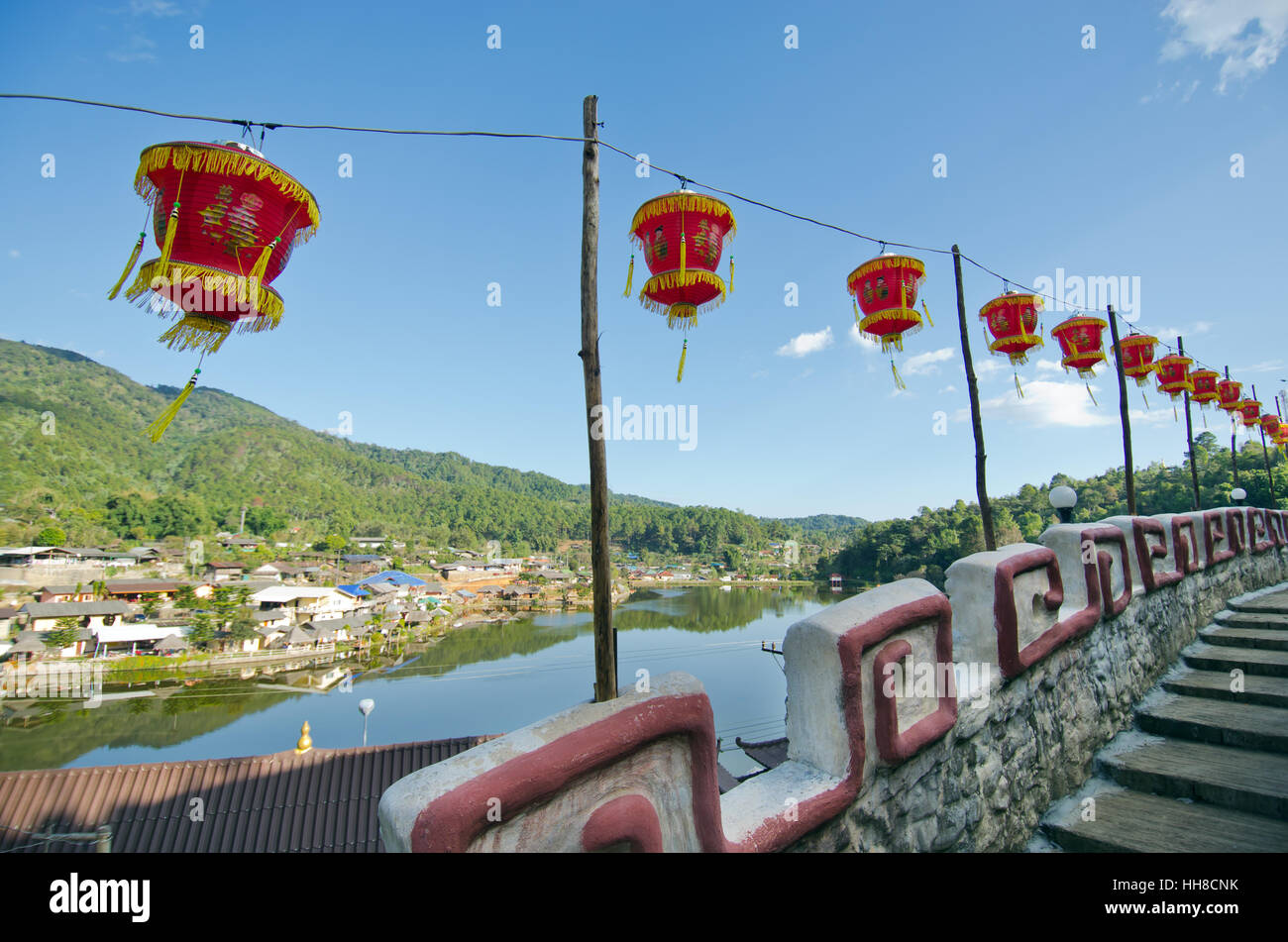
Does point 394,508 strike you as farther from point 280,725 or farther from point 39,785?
point 39,785

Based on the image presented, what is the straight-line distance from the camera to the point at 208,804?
253 inches

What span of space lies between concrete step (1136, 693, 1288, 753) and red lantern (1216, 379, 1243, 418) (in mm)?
8936

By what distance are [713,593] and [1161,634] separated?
5967 cm

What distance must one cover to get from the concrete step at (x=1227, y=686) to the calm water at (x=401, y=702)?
1268 cm

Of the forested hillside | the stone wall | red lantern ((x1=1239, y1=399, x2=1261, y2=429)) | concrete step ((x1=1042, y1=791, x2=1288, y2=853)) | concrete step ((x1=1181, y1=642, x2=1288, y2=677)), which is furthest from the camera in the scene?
the forested hillside

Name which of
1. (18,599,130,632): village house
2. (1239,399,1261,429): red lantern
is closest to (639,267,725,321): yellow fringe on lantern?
(1239,399,1261,429): red lantern

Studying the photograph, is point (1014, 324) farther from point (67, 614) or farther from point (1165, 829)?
point (67, 614)

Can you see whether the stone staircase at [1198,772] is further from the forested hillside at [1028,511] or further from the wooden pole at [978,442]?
the forested hillside at [1028,511]

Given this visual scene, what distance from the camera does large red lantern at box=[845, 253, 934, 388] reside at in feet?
14.2

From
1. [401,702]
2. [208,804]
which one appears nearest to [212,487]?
[401,702]

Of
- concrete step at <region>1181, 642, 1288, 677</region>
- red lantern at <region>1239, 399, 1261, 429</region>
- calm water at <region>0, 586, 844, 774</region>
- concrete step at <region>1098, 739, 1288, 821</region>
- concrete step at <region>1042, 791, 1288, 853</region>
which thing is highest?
red lantern at <region>1239, 399, 1261, 429</region>

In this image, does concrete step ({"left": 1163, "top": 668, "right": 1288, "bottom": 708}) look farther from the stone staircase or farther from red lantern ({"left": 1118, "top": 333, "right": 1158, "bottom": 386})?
red lantern ({"left": 1118, "top": 333, "right": 1158, "bottom": 386})

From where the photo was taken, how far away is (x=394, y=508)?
93562 millimetres
